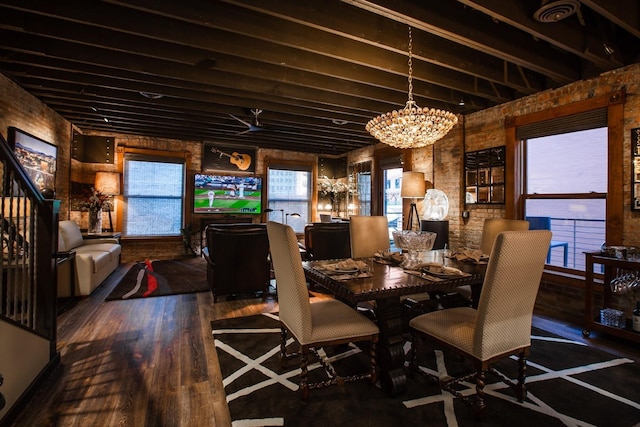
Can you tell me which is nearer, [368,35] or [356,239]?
[368,35]

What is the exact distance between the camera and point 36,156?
431 cm

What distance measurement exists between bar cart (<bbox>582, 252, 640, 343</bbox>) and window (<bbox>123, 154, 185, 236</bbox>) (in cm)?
682

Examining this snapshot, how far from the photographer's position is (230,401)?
188cm

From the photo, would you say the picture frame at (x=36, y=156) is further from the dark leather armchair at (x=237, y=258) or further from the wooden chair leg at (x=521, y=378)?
the wooden chair leg at (x=521, y=378)

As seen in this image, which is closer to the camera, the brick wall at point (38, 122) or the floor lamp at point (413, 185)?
the brick wall at point (38, 122)

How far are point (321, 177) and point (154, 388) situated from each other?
652 cm

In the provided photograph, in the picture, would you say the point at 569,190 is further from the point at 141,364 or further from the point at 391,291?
the point at 141,364

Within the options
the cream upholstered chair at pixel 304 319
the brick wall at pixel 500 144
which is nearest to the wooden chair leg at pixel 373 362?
the cream upholstered chair at pixel 304 319

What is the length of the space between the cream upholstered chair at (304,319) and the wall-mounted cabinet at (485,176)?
314 cm

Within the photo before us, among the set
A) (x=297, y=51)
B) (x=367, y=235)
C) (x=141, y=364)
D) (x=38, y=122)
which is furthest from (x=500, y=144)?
(x=38, y=122)

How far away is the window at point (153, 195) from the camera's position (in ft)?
21.3

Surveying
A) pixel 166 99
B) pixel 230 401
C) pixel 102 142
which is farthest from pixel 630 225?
pixel 102 142

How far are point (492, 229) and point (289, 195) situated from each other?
215 inches

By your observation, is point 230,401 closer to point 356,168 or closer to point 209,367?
point 209,367
